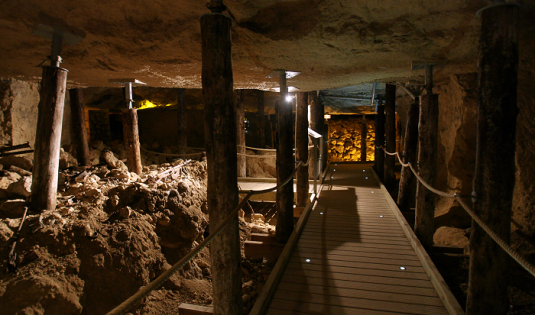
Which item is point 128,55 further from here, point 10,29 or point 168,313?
point 168,313

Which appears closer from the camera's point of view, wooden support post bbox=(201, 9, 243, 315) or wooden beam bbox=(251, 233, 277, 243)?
wooden support post bbox=(201, 9, 243, 315)

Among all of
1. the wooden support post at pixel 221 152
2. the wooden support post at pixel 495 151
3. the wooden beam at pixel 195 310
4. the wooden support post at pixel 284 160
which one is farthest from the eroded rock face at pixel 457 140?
the wooden beam at pixel 195 310

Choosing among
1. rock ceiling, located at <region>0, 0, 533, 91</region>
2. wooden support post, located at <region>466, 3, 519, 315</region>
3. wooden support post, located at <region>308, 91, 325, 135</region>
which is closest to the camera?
wooden support post, located at <region>466, 3, 519, 315</region>

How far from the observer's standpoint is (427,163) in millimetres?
4734

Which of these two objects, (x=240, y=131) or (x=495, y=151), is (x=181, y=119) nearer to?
(x=240, y=131)

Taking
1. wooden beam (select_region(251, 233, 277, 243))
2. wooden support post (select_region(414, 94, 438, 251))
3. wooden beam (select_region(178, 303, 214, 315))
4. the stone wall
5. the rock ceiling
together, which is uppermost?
the rock ceiling

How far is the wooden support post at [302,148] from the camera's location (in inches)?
272

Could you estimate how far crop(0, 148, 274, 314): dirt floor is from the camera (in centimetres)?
335

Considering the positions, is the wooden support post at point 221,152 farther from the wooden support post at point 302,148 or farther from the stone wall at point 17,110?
the stone wall at point 17,110

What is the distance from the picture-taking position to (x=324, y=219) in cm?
566

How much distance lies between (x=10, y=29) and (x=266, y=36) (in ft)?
9.11

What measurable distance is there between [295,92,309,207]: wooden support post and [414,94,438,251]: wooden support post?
2.69 meters

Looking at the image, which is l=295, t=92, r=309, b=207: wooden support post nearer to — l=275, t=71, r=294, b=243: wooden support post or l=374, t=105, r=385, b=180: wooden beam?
l=275, t=71, r=294, b=243: wooden support post

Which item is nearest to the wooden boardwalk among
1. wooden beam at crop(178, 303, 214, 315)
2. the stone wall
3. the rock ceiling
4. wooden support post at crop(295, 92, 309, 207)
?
wooden beam at crop(178, 303, 214, 315)
